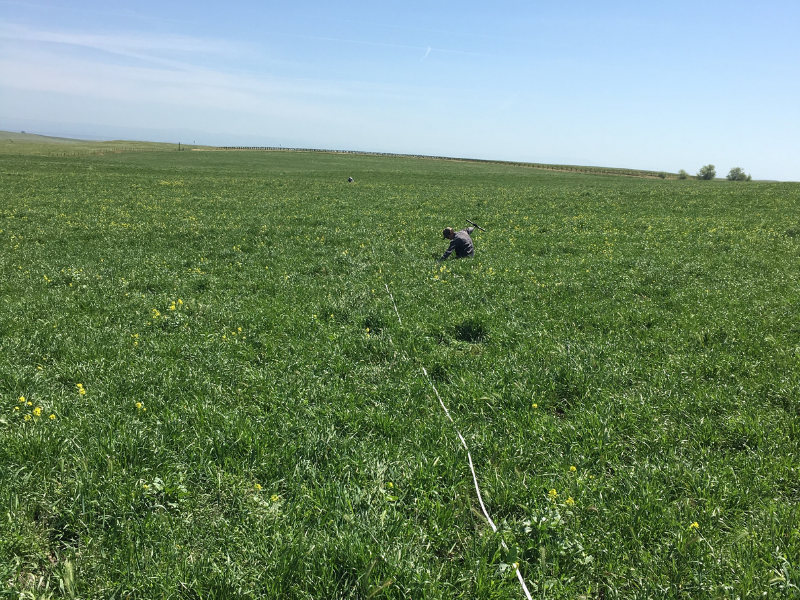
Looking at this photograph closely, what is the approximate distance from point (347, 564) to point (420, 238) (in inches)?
593

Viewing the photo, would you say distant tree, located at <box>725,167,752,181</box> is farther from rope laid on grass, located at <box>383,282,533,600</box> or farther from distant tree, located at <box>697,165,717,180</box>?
rope laid on grass, located at <box>383,282,533,600</box>

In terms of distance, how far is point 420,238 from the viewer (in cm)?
→ 1756

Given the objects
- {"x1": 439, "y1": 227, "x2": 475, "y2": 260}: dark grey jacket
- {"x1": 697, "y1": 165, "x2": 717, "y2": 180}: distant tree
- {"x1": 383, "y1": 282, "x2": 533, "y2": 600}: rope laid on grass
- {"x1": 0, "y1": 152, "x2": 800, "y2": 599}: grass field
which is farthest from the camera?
{"x1": 697, "y1": 165, "x2": 717, "y2": 180}: distant tree

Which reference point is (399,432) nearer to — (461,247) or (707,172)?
(461,247)

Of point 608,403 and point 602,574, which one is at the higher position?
point 608,403

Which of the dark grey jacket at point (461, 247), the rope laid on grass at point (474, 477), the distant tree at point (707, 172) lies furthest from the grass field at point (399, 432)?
the distant tree at point (707, 172)

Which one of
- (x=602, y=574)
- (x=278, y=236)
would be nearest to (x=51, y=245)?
(x=278, y=236)

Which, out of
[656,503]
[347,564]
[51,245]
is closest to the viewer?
[347,564]

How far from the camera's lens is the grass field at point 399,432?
3.29 meters

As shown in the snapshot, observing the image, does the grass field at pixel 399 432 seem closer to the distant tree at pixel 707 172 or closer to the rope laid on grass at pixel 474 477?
the rope laid on grass at pixel 474 477

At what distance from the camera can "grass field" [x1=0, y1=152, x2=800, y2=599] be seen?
129 inches

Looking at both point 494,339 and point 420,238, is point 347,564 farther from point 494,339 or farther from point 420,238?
point 420,238

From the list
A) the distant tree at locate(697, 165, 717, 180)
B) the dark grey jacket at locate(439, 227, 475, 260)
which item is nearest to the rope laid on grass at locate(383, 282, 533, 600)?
the dark grey jacket at locate(439, 227, 475, 260)

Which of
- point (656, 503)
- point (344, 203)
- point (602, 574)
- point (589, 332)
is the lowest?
point (602, 574)
